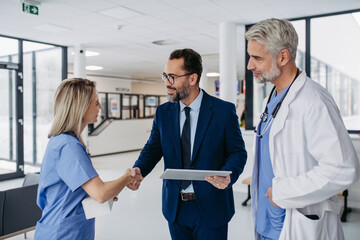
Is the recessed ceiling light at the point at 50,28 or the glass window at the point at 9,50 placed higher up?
the recessed ceiling light at the point at 50,28

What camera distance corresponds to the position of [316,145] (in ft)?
4.17

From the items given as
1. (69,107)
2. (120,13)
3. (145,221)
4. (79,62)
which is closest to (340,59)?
(120,13)

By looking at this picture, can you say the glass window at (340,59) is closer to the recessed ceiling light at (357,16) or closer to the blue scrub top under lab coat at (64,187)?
the recessed ceiling light at (357,16)

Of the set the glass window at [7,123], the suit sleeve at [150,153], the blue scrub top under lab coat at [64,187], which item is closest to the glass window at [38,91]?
the glass window at [7,123]

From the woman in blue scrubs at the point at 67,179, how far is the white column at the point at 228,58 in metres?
4.47

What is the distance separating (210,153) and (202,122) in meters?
0.19

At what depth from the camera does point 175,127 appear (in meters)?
1.97

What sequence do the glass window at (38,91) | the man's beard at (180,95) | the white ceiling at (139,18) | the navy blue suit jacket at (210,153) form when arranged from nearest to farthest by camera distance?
the navy blue suit jacket at (210,153) < the man's beard at (180,95) < the white ceiling at (139,18) < the glass window at (38,91)

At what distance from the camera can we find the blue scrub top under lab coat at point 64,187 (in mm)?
1590

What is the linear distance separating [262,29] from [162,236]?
3.02m

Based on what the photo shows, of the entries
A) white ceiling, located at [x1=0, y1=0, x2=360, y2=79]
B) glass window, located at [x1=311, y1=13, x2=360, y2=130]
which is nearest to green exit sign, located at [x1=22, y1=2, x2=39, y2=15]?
white ceiling, located at [x1=0, y1=0, x2=360, y2=79]

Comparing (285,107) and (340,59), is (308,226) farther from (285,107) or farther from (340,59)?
(340,59)

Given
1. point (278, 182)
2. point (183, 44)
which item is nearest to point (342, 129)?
point (278, 182)

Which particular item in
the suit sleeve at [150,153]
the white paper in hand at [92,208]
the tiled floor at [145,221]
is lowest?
the tiled floor at [145,221]
